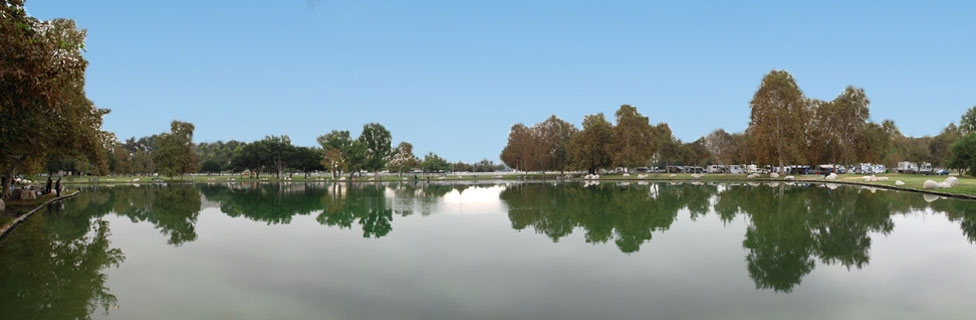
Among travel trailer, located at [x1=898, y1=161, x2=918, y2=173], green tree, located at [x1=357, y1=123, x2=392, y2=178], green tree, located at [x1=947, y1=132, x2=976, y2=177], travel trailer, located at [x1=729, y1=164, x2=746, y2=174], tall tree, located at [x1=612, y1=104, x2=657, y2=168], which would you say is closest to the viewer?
green tree, located at [x1=947, y1=132, x2=976, y2=177]

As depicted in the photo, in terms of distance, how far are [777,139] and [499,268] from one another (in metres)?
63.9

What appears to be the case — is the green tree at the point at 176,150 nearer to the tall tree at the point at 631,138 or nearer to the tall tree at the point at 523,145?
the tall tree at the point at 523,145

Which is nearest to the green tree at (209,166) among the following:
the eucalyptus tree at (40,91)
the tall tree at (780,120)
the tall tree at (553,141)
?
the tall tree at (553,141)

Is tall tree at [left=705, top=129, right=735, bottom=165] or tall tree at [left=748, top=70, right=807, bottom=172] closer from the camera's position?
tall tree at [left=748, top=70, right=807, bottom=172]

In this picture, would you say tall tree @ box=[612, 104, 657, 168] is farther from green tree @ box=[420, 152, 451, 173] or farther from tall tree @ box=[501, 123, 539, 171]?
green tree @ box=[420, 152, 451, 173]

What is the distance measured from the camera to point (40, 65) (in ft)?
31.0

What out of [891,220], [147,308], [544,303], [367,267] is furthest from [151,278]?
[891,220]

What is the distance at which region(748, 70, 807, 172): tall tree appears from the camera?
62.0 metres

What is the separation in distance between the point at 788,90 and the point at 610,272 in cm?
6402

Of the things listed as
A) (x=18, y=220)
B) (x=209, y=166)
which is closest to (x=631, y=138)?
(x=18, y=220)

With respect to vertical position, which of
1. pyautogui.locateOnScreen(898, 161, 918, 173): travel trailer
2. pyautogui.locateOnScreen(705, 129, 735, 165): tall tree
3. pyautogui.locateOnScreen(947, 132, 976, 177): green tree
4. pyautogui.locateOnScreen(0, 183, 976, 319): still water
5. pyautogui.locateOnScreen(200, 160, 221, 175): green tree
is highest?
pyautogui.locateOnScreen(705, 129, 735, 165): tall tree

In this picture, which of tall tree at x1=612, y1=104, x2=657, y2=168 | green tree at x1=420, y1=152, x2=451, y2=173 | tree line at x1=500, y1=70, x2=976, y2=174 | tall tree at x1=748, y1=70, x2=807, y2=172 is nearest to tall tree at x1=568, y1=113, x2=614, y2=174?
tree line at x1=500, y1=70, x2=976, y2=174

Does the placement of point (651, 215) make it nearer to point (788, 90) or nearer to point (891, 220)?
point (891, 220)

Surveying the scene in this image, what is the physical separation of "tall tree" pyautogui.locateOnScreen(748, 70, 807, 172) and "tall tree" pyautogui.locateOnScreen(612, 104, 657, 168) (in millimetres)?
16513
